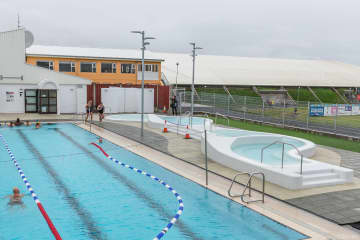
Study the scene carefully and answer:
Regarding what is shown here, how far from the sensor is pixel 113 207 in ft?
31.6

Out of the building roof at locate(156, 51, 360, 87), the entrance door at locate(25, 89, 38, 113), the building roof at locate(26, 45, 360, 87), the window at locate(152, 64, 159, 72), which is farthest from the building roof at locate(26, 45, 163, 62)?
the building roof at locate(156, 51, 360, 87)

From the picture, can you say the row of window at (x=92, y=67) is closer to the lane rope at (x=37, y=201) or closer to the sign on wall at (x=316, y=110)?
the sign on wall at (x=316, y=110)

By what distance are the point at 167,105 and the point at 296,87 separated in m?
35.0

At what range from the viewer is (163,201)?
400 inches

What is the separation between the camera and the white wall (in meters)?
31.2

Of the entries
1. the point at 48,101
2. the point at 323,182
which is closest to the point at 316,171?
the point at 323,182

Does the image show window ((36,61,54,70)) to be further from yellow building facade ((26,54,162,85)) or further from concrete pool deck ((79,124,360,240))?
concrete pool deck ((79,124,360,240))

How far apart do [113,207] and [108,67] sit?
33.3 metres

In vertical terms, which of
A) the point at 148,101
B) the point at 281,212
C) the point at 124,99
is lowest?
the point at 281,212

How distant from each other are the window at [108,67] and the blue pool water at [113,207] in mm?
26516

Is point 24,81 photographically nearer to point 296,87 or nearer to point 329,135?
point 329,135

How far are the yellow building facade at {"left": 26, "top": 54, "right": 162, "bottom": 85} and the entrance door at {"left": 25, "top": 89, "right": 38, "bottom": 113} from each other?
8.22 meters

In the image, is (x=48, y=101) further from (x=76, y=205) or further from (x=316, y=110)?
(x=76, y=205)

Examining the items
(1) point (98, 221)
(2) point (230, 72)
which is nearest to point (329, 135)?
(1) point (98, 221)
